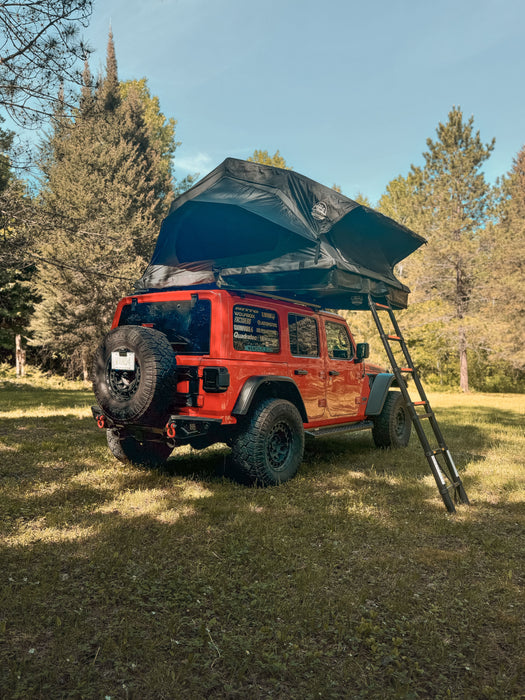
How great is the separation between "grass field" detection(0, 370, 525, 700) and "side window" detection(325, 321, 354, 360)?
1758mm

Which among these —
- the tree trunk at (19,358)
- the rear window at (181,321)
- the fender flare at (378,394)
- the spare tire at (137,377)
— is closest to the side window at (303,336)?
the rear window at (181,321)

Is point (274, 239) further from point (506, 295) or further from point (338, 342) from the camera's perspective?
point (506, 295)

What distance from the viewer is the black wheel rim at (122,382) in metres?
4.97

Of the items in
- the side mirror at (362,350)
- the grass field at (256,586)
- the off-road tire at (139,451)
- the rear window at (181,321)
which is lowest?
the grass field at (256,586)

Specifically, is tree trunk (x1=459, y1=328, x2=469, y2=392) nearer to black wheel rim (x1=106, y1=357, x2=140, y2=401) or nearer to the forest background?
the forest background

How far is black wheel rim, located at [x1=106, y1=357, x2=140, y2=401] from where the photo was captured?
196 inches

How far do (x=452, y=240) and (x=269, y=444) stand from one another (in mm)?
22267

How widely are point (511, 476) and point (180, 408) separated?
398 cm

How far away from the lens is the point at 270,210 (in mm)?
5148

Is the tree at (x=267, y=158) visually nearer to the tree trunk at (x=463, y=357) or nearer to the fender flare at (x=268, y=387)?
the tree trunk at (x=463, y=357)

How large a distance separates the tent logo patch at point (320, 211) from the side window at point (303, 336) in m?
1.38

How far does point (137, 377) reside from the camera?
4.96 m

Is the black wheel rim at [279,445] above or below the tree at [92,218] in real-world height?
below

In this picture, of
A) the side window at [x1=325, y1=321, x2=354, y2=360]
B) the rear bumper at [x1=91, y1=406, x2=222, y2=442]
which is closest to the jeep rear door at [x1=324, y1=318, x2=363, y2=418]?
the side window at [x1=325, y1=321, x2=354, y2=360]
